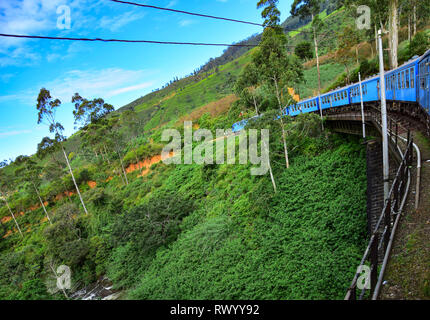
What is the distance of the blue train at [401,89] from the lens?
33.6 feet

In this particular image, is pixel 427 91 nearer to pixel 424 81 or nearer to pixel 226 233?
pixel 424 81

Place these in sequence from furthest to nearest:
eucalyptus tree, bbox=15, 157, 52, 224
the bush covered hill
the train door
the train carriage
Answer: eucalyptus tree, bbox=15, 157, 52, 224 < the bush covered hill < the train carriage < the train door

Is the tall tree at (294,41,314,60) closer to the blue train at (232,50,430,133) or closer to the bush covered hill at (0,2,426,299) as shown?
the bush covered hill at (0,2,426,299)

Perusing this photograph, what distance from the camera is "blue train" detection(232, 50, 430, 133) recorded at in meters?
10.2

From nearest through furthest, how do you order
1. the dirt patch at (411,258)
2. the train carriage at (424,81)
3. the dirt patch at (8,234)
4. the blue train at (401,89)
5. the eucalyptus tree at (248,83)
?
the dirt patch at (411,258) → the train carriage at (424,81) → the blue train at (401,89) → the eucalyptus tree at (248,83) → the dirt patch at (8,234)

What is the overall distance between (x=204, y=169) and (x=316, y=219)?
14.4 meters

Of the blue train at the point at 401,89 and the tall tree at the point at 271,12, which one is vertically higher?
the tall tree at the point at 271,12

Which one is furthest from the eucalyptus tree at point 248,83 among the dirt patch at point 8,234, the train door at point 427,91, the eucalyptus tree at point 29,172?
the dirt patch at point 8,234

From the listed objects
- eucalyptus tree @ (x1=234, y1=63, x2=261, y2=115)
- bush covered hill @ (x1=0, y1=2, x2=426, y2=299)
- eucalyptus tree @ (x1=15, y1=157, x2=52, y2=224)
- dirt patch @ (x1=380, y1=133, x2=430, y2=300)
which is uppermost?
eucalyptus tree @ (x1=234, y1=63, x2=261, y2=115)

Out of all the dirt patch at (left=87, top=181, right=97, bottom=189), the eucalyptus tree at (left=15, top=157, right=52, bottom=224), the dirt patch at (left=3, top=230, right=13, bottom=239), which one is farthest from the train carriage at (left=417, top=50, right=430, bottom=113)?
the dirt patch at (left=3, top=230, right=13, bottom=239)

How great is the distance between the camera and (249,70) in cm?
2898

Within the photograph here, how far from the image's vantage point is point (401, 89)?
13.6 metres

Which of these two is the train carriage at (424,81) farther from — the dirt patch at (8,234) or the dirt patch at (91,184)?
the dirt patch at (8,234)
